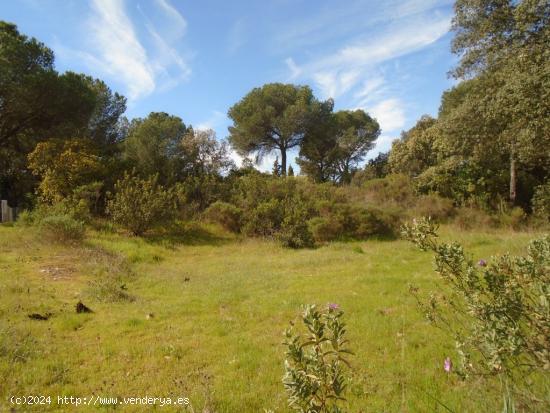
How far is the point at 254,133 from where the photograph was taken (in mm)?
24797

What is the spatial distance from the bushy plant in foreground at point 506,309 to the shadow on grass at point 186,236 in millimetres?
10870

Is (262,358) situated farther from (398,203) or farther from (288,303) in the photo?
(398,203)

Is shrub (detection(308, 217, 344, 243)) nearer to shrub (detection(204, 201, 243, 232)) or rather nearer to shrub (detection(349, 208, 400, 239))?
shrub (detection(349, 208, 400, 239))

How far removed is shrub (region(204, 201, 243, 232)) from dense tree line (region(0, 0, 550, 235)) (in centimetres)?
150

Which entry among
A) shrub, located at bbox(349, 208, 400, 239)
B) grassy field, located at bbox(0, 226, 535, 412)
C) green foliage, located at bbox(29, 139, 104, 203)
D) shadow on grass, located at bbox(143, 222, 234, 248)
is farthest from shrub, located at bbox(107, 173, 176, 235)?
shrub, located at bbox(349, 208, 400, 239)

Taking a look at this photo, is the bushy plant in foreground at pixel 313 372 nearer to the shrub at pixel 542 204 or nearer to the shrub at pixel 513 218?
the shrub at pixel 513 218

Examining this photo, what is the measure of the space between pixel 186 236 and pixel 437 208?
36.7 ft

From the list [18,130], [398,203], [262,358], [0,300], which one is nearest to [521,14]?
[398,203]

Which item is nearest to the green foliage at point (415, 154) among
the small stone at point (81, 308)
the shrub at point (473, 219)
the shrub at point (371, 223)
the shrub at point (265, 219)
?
the shrub at point (473, 219)

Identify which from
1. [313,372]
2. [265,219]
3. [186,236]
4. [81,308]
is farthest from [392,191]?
[313,372]

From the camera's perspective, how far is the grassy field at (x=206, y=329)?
328 cm

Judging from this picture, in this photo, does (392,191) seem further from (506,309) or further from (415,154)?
(506,309)

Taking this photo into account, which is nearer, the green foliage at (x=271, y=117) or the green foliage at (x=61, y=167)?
the green foliage at (x=61, y=167)

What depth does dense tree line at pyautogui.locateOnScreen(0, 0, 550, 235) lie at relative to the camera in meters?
10.5
